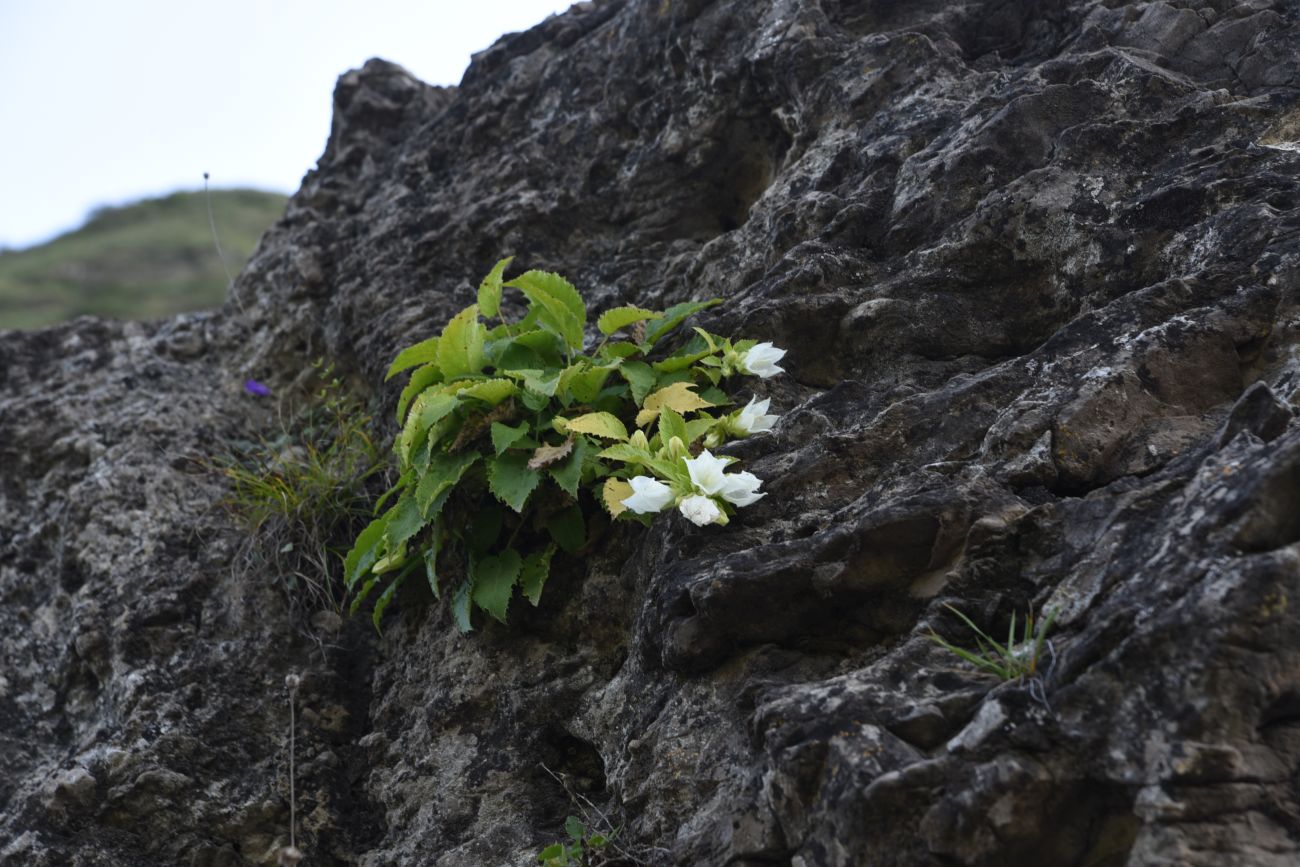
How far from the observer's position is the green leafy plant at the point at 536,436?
289 cm

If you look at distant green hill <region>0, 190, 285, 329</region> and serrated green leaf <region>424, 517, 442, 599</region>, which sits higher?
distant green hill <region>0, 190, 285, 329</region>

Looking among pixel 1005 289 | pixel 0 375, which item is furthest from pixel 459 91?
pixel 1005 289

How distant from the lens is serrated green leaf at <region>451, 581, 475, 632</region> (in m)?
3.00

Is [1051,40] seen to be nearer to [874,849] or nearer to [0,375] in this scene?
[874,849]

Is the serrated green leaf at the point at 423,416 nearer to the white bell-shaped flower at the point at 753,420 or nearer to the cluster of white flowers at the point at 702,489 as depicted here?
the cluster of white flowers at the point at 702,489

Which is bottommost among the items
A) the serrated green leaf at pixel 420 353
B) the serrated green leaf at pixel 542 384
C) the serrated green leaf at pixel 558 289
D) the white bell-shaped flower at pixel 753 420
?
the white bell-shaped flower at pixel 753 420

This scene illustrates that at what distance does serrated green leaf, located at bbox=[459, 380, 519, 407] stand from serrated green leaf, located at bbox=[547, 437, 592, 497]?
0.25 m

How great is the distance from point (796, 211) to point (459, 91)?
2.60 m

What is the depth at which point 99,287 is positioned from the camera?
16172mm

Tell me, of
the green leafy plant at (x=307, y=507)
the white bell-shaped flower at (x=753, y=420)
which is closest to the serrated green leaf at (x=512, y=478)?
the white bell-shaped flower at (x=753, y=420)

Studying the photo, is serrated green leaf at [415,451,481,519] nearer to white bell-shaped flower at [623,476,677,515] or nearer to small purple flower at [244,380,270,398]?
white bell-shaped flower at [623,476,677,515]

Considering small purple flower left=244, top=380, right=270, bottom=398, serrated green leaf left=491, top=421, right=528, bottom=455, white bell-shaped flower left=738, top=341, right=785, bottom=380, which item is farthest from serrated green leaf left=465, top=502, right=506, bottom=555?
small purple flower left=244, top=380, right=270, bottom=398

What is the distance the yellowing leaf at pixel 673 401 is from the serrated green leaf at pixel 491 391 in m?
0.36

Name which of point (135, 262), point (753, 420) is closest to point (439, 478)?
point (753, 420)
